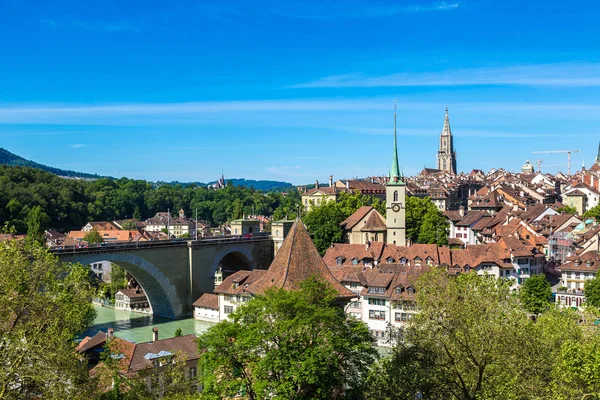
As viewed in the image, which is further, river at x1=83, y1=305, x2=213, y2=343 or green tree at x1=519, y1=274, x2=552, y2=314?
river at x1=83, y1=305, x2=213, y2=343

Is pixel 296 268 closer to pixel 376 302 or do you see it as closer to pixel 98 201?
pixel 376 302

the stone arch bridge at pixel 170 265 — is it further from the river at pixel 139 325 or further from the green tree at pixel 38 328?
the green tree at pixel 38 328

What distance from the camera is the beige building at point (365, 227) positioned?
2539 inches

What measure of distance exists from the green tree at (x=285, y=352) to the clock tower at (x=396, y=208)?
134 ft

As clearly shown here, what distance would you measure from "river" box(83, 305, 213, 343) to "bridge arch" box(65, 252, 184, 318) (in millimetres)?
980

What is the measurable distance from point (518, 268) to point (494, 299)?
3582cm

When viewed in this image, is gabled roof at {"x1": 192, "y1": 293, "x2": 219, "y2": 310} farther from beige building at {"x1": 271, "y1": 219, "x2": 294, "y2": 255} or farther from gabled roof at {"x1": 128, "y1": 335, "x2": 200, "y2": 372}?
gabled roof at {"x1": 128, "y1": 335, "x2": 200, "y2": 372}

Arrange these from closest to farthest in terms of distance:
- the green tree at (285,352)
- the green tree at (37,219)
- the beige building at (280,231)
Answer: the green tree at (285,352) → the beige building at (280,231) → the green tree at (37,219)

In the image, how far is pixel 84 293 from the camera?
1930 centimetres

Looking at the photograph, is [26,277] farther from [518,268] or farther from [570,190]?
[570,190]

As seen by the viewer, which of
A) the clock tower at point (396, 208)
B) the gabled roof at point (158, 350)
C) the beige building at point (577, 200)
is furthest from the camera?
the beige building at point (577, 200)

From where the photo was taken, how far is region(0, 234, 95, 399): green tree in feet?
54.2

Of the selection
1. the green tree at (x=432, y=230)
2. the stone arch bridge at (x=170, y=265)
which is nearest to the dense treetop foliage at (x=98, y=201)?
the stone arch bridge at (x=170, y=265)

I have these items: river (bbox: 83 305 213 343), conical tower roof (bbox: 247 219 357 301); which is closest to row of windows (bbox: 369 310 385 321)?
river (bbox: 83 305 213 343)
